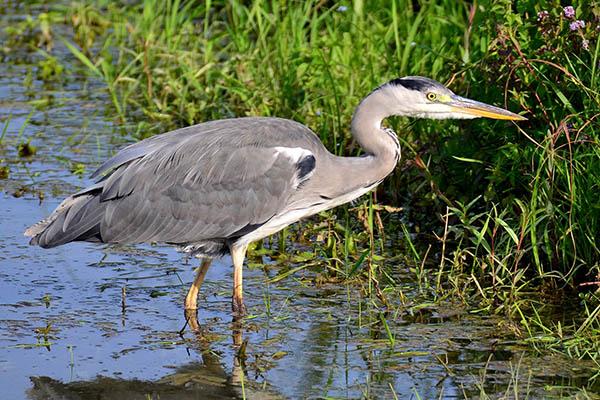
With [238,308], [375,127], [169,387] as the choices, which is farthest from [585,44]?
[169,387]

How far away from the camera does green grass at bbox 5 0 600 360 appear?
5969 mm

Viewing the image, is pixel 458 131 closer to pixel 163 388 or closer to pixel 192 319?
pixel 192 319

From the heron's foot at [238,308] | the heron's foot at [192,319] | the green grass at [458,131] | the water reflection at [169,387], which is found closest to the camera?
the water reflection at [169,387]

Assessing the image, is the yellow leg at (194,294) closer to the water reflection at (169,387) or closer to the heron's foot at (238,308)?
the heron's foot at (238,308)

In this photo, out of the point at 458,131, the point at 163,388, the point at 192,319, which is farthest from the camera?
the point at 458,131

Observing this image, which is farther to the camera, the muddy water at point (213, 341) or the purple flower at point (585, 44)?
the purple flower at point (585, 44)

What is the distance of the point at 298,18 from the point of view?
8.83 m

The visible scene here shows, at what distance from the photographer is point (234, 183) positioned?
5.98 m

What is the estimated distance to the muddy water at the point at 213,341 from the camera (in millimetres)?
5027

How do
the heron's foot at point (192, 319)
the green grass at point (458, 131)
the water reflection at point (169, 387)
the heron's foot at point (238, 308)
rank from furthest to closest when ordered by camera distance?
1. the green grass at point (458, 131)
2. the heron's foot at point (238, 308)
3. the heron's foot at point (192, 319)
4. the water reflection at point (169, 387)

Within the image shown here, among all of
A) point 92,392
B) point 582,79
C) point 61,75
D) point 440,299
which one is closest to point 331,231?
point 440,299

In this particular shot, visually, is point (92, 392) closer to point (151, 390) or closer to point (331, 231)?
point (151, 390)

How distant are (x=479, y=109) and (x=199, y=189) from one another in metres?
1.45

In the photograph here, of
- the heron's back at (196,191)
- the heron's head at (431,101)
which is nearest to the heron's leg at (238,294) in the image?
the heron's back at (196,191)
